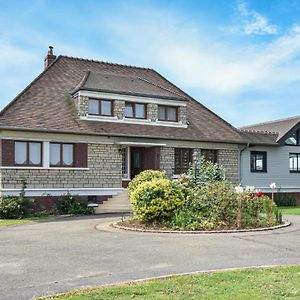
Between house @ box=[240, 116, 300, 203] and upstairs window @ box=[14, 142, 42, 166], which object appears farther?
house @ box=[240, 116, 300, 203]

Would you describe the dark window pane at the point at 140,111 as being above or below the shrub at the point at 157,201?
above

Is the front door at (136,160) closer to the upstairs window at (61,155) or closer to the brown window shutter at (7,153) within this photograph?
the upstairs window at (61,155)

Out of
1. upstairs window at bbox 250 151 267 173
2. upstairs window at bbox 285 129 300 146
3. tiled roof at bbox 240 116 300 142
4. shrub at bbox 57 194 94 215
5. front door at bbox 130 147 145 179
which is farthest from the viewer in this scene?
upstairs window at bbox 285 129 300 146

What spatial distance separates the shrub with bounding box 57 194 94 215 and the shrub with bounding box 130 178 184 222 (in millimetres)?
7202

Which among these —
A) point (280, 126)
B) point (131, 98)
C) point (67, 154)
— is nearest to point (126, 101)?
point (131, 98)

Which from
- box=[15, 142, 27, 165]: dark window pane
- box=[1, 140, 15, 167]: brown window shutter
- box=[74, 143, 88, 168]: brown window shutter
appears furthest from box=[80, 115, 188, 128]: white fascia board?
box=[1, 140, 15, 167]: brown window shutter

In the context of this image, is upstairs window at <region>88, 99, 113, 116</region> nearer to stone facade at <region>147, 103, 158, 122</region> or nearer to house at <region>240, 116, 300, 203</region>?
stone facade at <region>147, 103, 158, 122</region>

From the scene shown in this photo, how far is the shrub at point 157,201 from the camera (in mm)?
15453

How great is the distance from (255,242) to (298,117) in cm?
2111

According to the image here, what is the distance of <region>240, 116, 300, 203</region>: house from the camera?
1143 inches

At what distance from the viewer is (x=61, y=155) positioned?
23.5 m

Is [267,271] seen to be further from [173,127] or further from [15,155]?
[173,127]

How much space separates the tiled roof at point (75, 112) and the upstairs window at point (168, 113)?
2.29 ft

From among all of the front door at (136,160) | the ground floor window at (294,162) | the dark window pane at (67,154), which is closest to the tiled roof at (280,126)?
the ground floor window at (294,162)
